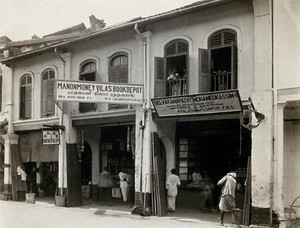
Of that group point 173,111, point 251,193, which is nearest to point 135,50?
point 173,111

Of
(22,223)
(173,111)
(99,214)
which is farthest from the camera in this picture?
(99,214)

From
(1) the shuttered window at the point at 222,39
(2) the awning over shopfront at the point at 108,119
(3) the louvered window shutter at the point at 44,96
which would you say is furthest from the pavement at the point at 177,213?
(1) the shuttered window at the point at 222,39

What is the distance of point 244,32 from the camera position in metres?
12.5

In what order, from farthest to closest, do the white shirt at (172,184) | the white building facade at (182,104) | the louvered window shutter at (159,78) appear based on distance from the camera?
the white shirt at (172,184) → the louvered window shutter at (159,78) → the white building facade at (182,104)

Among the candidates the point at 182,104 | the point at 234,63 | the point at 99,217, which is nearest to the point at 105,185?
the point at 99,217

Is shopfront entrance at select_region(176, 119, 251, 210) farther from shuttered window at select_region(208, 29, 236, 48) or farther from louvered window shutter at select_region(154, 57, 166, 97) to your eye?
shuttered window at select_region(208, 29, 236, 48)

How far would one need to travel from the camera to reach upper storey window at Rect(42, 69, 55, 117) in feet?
→ 60.4

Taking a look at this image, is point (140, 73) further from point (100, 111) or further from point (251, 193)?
point (251, 193)

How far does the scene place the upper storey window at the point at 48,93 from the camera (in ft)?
60.4

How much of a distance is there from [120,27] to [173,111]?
386 centimetres

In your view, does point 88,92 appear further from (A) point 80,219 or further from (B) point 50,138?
(B) point 50,138

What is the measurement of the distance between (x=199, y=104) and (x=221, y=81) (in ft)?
3.51

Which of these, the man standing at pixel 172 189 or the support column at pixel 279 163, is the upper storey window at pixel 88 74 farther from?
the support column at pixel 279 163

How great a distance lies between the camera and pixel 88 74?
17.2 meters
